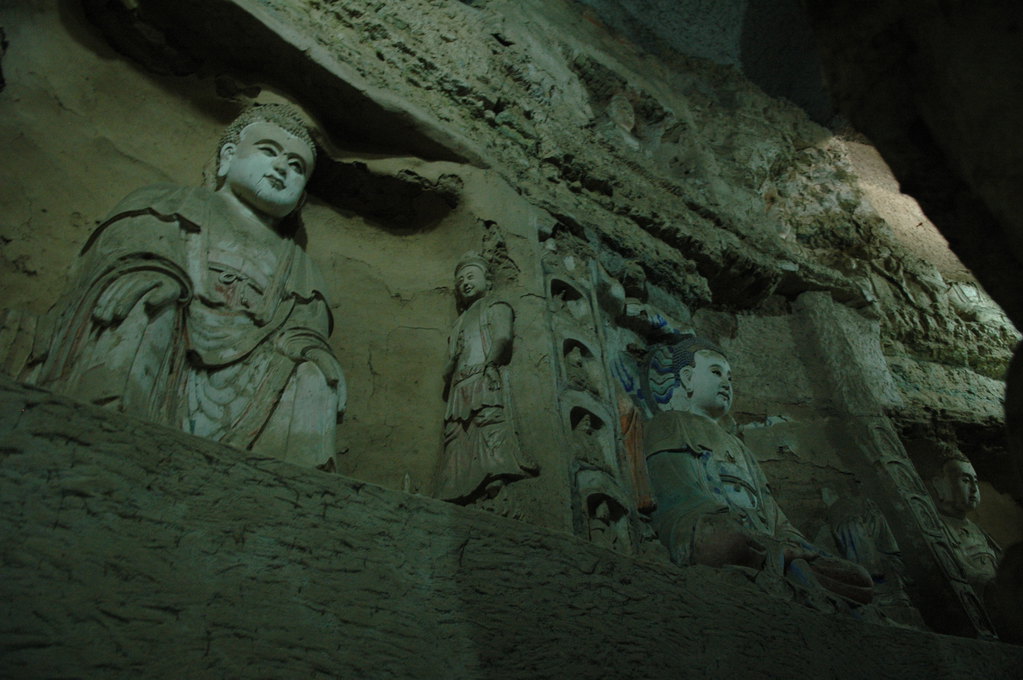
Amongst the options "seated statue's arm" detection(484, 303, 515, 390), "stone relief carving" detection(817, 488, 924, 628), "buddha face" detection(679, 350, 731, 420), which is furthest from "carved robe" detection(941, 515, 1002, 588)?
"seated statue's arm" detection(484, 303, 515, 390)

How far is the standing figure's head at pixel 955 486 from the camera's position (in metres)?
5.57

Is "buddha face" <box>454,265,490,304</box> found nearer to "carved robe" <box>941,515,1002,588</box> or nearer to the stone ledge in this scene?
the stone ledge

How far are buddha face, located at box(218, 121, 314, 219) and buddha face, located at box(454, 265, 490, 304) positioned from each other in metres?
0.83

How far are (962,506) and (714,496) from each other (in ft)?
11.1

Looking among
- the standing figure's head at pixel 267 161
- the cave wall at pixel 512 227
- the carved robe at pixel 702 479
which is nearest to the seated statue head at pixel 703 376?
the carved robe at pixel 702 479

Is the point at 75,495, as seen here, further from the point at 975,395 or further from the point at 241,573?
the point at 975,395

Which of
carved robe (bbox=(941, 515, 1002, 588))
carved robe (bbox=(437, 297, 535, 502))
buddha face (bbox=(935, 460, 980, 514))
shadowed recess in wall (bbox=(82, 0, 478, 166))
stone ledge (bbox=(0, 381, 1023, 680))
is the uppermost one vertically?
shadowed recess in wall (bbox=(82, 0, 478, 166))

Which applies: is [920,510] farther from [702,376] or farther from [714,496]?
[714,496]

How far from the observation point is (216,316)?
8.91ft

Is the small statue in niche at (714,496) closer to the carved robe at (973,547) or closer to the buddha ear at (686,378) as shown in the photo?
the buddha ear at (686,378)

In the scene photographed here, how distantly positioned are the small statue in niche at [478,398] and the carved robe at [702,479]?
0.89 meters

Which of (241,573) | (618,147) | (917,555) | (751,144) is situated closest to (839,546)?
(917,555)

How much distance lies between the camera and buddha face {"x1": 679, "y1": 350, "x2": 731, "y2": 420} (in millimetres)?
3955

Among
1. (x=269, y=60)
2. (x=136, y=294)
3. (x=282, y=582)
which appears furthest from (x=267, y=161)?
(x=282, y=582)
